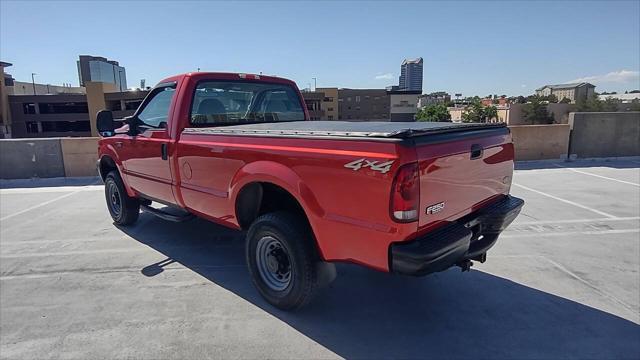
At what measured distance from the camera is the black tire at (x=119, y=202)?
215 inches

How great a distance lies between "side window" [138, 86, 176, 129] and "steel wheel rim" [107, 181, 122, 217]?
1.47m

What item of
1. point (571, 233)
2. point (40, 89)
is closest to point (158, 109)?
point (571, 233)

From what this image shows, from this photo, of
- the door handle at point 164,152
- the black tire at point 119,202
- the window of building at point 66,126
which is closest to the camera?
the door handle at point 164,152

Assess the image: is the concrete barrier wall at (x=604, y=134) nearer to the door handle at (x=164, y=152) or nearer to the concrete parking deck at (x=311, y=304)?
the concrete parking deck at (x=311, y=304)

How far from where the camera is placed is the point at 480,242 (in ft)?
10.4

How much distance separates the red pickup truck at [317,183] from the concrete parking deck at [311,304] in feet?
1.57

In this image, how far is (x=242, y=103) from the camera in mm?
4676

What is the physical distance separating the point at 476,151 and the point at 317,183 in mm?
1253

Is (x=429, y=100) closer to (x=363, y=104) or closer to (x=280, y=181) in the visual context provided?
(x=363, y=104)

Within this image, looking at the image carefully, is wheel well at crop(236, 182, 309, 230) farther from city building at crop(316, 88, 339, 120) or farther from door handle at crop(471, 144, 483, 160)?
city building at crop(316, 88, 339, 120)

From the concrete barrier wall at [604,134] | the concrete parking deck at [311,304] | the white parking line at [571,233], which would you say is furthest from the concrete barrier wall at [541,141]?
the white parking line at [571,233]

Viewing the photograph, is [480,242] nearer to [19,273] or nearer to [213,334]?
[213,334]

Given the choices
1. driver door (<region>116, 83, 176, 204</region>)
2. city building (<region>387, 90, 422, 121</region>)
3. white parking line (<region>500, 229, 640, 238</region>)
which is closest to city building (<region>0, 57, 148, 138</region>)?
city building (<region>387, 90, 422, 121</region>)

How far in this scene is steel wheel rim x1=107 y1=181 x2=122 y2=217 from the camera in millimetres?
5641
